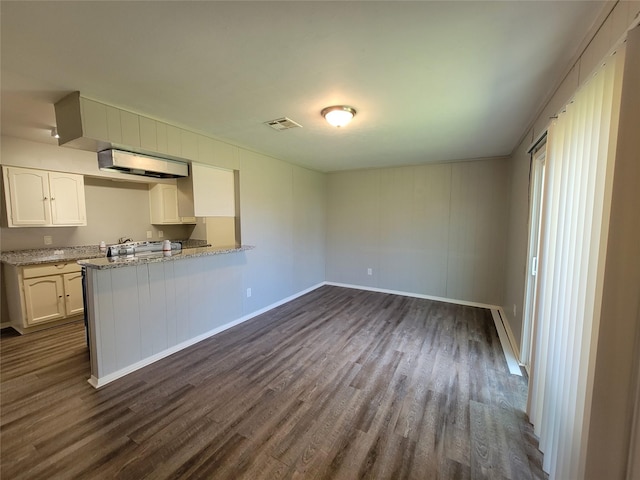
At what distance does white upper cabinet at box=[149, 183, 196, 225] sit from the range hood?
6.38ft

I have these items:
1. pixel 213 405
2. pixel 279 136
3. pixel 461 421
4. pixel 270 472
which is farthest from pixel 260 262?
pixel 461 421

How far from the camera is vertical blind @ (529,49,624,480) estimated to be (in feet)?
3.65

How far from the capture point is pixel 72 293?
12.1ft

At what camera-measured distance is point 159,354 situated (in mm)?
2762

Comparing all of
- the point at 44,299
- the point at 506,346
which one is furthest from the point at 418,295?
the point at 44,299

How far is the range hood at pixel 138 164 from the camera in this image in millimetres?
2443

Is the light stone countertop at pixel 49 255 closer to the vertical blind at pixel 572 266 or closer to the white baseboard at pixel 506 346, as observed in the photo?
the vertical blind at pixel 572 266

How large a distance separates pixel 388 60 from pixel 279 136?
176cm

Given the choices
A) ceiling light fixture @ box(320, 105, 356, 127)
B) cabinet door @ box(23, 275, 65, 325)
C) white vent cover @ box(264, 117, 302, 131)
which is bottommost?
cabinet door @ box(23, 275, 65, 325)

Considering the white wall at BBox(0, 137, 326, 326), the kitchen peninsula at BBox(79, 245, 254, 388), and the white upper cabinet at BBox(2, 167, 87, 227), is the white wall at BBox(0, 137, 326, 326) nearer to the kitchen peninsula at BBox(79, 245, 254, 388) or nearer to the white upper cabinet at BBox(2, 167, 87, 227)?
the white upper cabinet at BBox(2, 167, 87, 227)

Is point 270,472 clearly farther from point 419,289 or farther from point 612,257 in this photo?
point 419,289

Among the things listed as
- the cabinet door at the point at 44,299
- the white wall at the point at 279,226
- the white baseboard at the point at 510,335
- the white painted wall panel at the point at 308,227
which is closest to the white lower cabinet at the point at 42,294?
the cabinet door at the point at 44,299

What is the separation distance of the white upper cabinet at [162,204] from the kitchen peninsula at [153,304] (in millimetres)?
2120

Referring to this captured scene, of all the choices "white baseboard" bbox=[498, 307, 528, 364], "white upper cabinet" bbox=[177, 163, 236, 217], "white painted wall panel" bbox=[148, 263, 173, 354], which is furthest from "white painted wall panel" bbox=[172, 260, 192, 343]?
"white baseboard" bbox=[498, 307, 528, 364]
